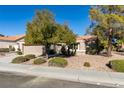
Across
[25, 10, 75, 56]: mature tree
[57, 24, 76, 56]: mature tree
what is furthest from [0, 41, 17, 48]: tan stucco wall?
[57, 24, 76, 56]: mature tree

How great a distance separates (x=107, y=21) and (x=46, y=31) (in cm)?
670

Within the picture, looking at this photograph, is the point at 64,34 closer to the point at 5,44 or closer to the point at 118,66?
the point at 118,66

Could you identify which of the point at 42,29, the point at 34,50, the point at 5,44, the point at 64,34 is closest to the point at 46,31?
the point at 42,29

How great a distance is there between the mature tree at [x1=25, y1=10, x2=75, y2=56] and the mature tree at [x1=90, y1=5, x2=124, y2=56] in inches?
138

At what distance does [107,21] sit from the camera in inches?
779

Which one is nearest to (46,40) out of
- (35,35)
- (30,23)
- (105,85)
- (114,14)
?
(35,35)

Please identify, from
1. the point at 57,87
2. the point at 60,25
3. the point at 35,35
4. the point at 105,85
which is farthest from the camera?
the point at 60,25

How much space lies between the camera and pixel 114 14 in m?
19.8

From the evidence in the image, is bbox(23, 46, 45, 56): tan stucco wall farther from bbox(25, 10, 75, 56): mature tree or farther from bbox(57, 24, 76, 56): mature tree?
bbox(57, 24, 76, 56): mature tree

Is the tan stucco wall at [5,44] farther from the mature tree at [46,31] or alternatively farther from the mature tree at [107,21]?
the mature tree at [107,21]

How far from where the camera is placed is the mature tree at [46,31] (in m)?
17.9

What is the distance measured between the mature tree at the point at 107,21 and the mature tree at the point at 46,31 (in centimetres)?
349

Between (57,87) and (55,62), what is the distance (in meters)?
6.66
